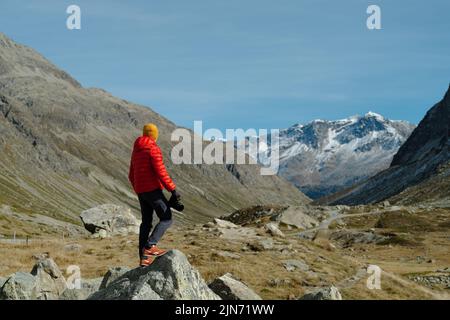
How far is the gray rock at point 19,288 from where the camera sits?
15977mm

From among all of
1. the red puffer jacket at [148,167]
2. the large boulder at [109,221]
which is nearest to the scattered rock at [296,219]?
the large boulder at [109,221]

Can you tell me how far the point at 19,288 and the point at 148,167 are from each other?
16.9ft

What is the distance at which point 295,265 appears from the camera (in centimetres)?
2917

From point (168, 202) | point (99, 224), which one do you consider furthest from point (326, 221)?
point (168, 202)

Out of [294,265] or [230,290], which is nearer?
[230,290]

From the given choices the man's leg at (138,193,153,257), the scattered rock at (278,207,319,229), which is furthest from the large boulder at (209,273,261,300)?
the scattered rock at (278,207,319,229)

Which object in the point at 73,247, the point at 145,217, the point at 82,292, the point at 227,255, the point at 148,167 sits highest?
the point at 148,167

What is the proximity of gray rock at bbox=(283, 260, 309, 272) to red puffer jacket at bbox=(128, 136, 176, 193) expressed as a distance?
1204 cm

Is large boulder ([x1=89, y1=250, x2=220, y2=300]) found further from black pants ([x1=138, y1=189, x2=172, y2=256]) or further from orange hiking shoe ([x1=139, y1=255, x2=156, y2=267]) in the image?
black pants ([x1=138, y1=189, x2=172, y2=256])

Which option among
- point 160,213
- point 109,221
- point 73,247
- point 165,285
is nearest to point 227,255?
point 73,247

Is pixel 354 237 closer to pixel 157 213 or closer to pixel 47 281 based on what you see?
pixel 157 213

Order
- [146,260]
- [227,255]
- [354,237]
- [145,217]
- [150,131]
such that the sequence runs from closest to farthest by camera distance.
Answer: [146,260], [150,131], [145,217], [227,255], [354,237]
